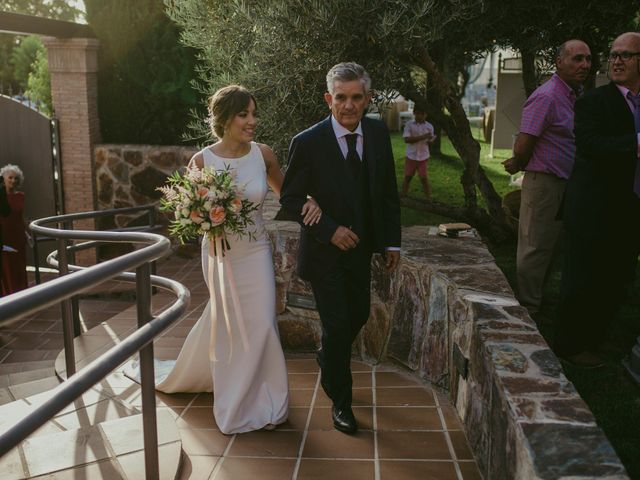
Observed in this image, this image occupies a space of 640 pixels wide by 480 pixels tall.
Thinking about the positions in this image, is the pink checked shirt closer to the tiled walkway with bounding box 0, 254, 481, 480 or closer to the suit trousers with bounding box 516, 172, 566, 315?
the suit trousers with bounding box 516, 172, 566, 315

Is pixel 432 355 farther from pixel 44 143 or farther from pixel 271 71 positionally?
pixel 44 143

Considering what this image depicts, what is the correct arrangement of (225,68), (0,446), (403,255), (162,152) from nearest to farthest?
(0,446) < (403,255) < (225,68) < (162,152)

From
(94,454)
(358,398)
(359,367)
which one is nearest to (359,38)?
(359,367)

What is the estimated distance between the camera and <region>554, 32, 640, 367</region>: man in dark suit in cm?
425

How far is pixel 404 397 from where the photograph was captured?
172 inches

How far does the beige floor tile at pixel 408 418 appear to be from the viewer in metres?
3.94

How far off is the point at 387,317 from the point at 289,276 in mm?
895

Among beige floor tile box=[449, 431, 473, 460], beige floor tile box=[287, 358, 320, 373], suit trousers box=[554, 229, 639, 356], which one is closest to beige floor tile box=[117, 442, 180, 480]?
beige floor tile box=[449, 431, 473, 460]

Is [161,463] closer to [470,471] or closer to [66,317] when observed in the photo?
[66,317]

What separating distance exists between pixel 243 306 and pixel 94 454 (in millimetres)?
1132

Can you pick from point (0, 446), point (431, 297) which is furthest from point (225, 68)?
point (0, 446)

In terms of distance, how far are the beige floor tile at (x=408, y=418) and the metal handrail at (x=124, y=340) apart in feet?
4.81

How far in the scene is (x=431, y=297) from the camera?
4.52 meters

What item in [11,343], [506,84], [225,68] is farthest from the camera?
[506,84]
